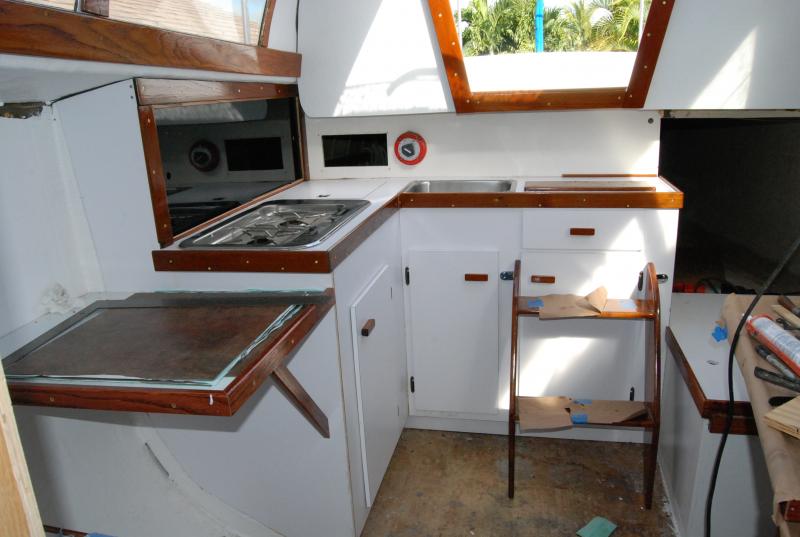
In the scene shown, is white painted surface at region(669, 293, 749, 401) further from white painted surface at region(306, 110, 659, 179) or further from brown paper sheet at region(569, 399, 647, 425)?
white painted surface at region(306, 110, 659, 179)

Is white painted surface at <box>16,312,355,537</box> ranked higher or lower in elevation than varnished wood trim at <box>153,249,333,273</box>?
lower

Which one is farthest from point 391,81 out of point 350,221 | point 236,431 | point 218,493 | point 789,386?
point 789,386

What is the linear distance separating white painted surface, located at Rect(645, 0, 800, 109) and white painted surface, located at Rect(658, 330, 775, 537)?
3.57 ft

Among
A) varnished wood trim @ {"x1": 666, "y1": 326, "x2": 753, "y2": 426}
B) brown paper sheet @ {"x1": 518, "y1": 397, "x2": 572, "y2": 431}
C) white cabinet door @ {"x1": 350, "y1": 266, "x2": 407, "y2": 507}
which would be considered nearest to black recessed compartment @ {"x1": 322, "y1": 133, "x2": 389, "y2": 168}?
white cabinet door @ {"x1": 350, "y1": 266, "x2": 407, "y2": 507}

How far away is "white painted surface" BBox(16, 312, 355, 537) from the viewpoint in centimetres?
160

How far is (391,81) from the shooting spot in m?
2.53

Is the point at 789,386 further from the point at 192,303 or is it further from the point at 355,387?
the point at 192,303

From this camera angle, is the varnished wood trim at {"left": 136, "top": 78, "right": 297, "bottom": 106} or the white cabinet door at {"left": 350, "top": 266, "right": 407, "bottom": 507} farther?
the white cabinet door at {"left": 350, "top": 266, "right": 407, "bottom": 507}

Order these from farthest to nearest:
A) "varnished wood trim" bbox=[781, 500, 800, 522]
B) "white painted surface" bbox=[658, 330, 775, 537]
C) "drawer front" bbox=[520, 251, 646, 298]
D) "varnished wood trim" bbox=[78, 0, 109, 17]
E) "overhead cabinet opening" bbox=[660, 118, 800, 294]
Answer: "overhead cabinet opening" bbox=[660, 118, 800, 294] < "drawer front" bbox=[520, 251, 646, 298] < "white painted surface" bbox=[658, 330, 775, 537] < "varnished wood trim" bbox=[78, 0, 109, 17] < "varnished wood trim" bbox=[781, 500, 800, 522]

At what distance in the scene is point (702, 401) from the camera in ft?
5.72

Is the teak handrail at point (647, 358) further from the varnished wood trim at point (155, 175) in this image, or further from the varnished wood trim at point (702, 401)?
the varnished wood trim at point (155, 175)

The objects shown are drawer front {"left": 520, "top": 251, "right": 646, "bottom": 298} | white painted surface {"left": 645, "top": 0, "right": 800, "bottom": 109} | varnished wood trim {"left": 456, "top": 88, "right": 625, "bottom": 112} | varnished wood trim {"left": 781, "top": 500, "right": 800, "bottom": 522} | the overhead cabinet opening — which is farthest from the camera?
the overhead cabinet opening

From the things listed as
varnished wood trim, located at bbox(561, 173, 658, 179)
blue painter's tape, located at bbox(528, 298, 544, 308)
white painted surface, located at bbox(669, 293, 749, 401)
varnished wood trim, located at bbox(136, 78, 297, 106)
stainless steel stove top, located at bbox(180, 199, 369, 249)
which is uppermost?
varnished wood trim, located at bbox(136, 78, 297, 106)

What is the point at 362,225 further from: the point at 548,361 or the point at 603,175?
the point at 603,175
